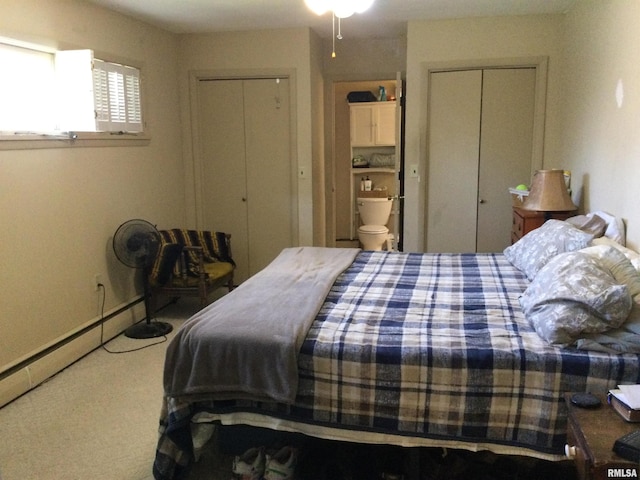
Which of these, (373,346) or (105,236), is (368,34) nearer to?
(105,236)

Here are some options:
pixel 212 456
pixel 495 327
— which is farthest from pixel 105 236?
pixel 495 327

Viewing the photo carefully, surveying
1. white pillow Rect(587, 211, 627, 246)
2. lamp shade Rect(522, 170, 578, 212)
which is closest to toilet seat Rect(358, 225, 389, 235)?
lamp shade Rect(522, 170, 578, 212)

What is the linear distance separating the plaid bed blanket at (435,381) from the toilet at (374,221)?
14.3 feet

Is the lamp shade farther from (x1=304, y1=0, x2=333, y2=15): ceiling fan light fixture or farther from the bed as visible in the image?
(x1=304, y1=0, x2=333, y2=15): ceiling fan light fixture

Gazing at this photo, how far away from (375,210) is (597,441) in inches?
217

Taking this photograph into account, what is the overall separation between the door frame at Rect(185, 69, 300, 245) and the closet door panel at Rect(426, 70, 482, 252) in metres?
1.23

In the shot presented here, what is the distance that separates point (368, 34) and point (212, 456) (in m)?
4.13

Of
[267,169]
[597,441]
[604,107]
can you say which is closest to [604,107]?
[604,107]

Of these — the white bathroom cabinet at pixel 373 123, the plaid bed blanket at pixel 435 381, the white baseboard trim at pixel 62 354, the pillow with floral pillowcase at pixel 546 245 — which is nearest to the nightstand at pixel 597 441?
the plaid bed blanket at pixel 435 381

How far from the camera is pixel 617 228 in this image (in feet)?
9.80

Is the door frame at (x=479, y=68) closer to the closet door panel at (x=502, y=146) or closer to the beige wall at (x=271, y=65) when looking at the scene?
the closet door panel at (x=502, y=146)

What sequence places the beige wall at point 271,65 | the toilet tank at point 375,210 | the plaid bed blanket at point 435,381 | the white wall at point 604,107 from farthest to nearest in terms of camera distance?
the toilet tank at point 375,210 → the beige wall at point 271,65 → the white wall at point 604,107 → the plaid bed blanket at point 435,381

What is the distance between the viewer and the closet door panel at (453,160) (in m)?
4.64

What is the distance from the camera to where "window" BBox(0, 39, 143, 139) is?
124 inches
